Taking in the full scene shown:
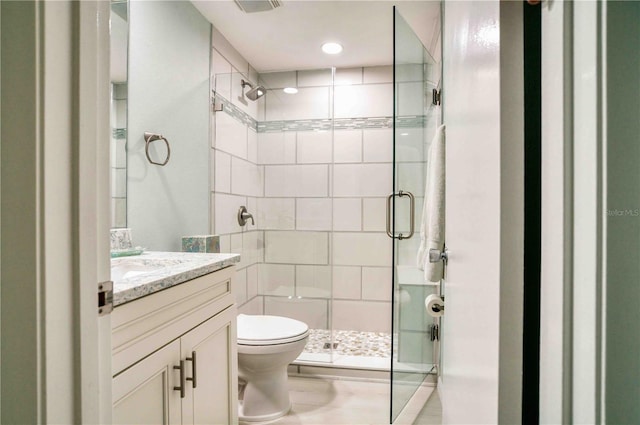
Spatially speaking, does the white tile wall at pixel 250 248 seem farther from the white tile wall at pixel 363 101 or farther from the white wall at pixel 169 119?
the white tile wall at pixel 363 101

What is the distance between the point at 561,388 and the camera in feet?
1.36

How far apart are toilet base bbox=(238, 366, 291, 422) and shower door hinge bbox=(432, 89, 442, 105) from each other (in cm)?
169

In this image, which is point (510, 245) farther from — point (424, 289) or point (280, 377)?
point (280, 377)

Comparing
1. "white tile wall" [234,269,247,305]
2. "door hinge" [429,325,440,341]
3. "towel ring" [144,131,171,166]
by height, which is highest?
"towel ring" [144,131,171,166]

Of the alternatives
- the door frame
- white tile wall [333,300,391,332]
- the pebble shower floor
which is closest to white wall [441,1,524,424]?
the door frame

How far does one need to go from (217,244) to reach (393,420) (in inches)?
53.3

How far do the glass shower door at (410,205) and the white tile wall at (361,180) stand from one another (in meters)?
0.81

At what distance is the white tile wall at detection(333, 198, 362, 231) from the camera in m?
2.94

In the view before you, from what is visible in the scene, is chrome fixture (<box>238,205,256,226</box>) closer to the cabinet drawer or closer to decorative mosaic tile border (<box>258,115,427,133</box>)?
decorative mosaic tile border (<box>258,115,427,133</box>)

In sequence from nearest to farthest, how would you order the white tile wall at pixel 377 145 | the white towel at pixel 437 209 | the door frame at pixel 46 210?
1. the door frame at pixel 46 210
2. the white towel at pixel 437 209
3. the white tile wall at pixel 377 145

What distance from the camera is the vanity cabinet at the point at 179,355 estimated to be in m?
0.85

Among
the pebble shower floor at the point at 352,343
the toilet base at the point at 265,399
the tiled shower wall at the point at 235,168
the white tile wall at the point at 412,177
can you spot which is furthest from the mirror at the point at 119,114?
the pebble shower floor at the point at 352,343

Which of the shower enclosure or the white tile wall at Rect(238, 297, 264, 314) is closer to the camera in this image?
the shower enclosure

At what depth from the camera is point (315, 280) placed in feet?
8.71
